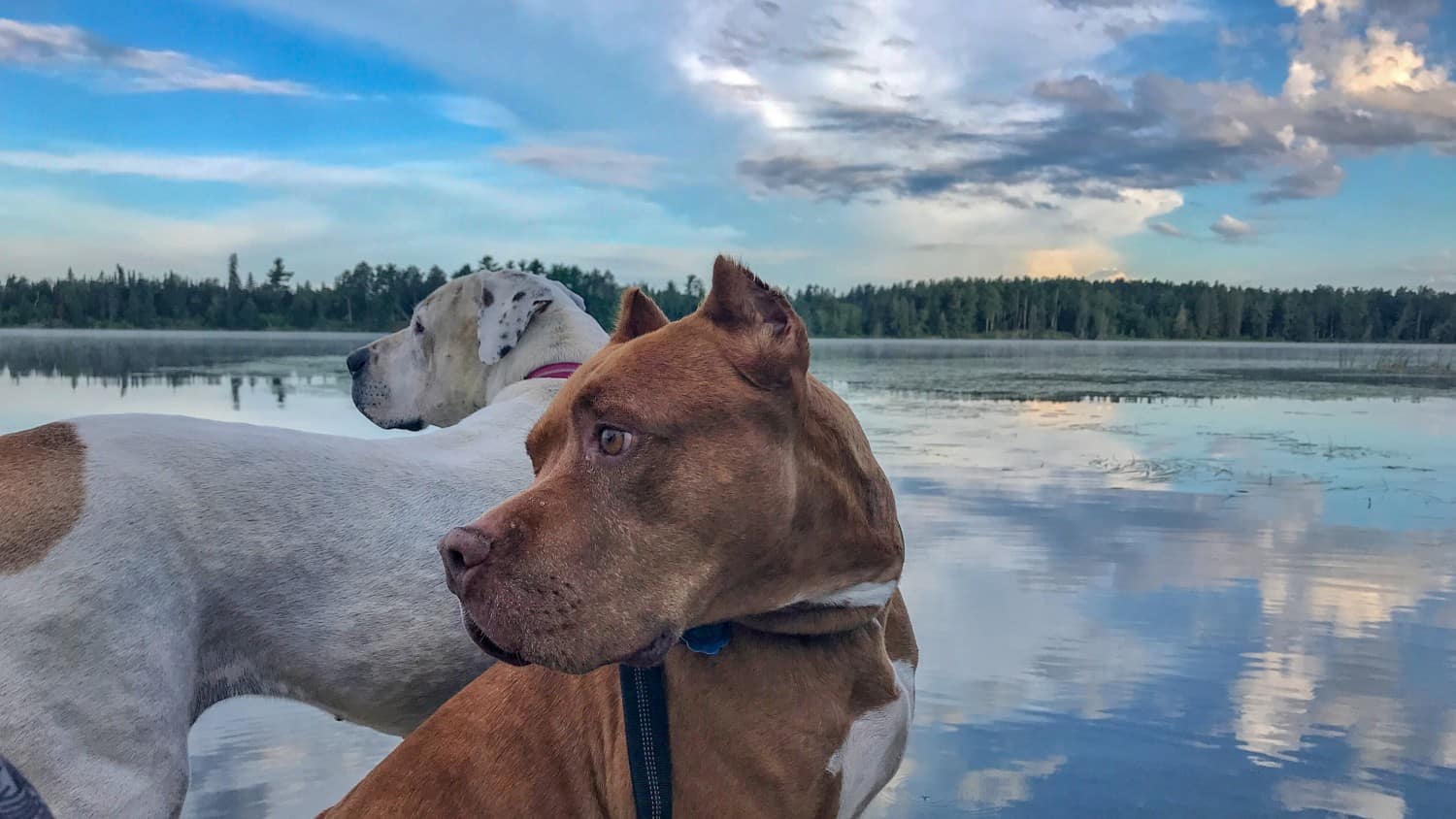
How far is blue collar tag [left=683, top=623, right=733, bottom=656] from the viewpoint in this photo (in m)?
2.64

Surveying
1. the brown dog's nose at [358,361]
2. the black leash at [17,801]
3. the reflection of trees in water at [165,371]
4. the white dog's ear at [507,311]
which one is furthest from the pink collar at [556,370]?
the reflection of trees in water at [165,371]

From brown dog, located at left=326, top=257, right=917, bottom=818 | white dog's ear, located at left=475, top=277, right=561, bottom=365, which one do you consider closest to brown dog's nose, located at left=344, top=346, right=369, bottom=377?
white dog's ear, located at left=475, top=277, right=561, bottom=365

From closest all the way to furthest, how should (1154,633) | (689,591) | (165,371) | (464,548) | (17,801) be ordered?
1. (17,801)
2. (464,548)
3. (689,591)
4. (1154,633)
5. (165,371)

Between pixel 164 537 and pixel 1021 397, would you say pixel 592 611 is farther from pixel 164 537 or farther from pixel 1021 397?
pixel 1021 397

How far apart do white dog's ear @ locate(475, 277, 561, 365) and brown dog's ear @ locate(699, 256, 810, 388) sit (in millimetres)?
3143

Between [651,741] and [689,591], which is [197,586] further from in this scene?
[689,591]

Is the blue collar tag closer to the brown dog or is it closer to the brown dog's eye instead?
the brown dog

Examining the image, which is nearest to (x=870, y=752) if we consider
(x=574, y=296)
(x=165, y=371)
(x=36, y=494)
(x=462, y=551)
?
(x=462, y=551)

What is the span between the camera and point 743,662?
107 inches

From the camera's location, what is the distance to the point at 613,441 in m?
2.46

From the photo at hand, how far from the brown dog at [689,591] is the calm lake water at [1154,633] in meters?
1.14

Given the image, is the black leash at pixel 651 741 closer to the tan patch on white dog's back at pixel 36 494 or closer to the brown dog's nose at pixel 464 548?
the brown dog's nose at pixel 464 548

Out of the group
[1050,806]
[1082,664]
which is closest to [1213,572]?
[1082,664]

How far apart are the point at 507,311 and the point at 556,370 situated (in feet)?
2.04
